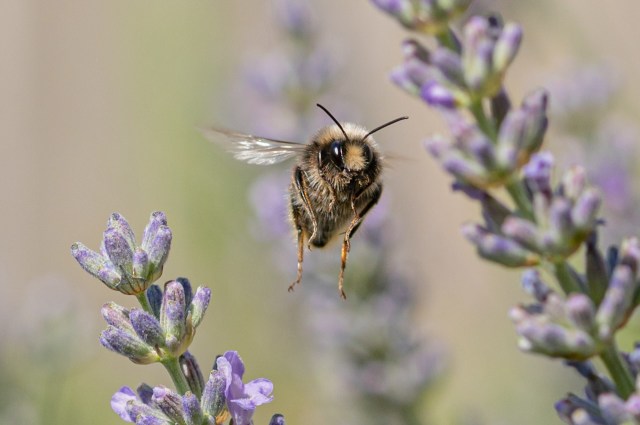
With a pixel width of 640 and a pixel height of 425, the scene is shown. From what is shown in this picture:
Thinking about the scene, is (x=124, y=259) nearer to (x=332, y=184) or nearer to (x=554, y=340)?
(x=554, y=340)

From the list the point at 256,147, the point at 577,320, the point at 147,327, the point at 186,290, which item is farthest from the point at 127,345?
the point at 256,147

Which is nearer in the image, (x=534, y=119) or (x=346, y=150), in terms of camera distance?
(x=534, y=119)

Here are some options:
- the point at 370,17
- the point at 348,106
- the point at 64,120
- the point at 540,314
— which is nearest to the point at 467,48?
the point at 540,314

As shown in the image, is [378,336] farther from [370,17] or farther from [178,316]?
[370,17]

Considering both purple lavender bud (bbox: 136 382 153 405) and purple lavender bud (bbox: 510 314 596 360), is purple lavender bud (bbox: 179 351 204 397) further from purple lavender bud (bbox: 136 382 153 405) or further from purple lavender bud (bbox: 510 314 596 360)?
purple lavender bud (bbox: 510 314 596 360)

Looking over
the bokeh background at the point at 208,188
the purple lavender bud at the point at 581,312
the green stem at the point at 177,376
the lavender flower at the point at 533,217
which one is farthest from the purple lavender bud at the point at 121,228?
the bokeh background at the point at 208,188
